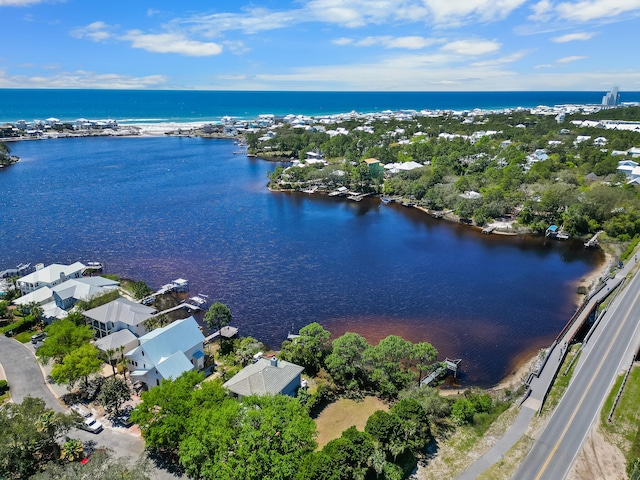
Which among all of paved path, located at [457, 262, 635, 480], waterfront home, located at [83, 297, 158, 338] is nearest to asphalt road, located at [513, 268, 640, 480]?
paved path, located at [457, 262, 635, 480]

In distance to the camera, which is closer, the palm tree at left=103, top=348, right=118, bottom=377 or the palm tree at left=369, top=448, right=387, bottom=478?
the palm tree at left=369, top=448, right=387, bottom=478

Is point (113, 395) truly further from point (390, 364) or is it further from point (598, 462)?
point (598, 462)

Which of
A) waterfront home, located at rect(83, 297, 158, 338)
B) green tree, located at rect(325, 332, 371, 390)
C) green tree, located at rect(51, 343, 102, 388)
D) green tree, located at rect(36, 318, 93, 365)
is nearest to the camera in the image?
green tree, located at rect(51, 343, 102, 388)

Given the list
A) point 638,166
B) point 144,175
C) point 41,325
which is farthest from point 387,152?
point 41,325

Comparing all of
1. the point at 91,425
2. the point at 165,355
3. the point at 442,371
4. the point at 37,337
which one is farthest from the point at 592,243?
the point at 37,337

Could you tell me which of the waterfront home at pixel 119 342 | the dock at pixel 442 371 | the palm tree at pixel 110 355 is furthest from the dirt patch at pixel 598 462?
the waterfront home at pixel 119 342

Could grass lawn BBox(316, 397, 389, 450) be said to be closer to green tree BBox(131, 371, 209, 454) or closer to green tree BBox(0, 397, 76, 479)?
green tree BBox(131, 371, 209, 454)

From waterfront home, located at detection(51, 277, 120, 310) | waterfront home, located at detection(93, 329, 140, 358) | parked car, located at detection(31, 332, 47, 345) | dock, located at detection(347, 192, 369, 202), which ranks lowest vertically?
parked car, located at detection(31, 332, 47, 345)
